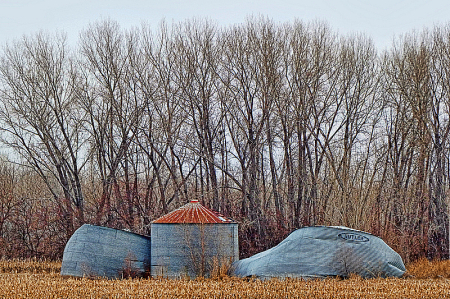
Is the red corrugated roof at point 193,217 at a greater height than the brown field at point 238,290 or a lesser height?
greater

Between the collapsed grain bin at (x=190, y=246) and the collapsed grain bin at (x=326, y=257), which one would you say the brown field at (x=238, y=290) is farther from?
the collapsed grain bin at (x=190, y=246)

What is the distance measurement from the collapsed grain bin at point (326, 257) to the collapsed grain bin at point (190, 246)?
4.85ft

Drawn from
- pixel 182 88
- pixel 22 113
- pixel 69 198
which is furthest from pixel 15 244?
pixel 182 88

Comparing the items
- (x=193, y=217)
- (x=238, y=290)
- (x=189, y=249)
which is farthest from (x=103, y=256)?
(x=238, y=290)

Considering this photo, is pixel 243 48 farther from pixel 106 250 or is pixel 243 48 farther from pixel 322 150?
pixel 106 250

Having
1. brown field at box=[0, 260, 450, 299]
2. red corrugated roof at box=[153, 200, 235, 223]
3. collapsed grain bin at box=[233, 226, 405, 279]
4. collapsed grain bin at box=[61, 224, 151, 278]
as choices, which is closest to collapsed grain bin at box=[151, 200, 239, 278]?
red corrugated roof at box=[153, 200, 235, 223]

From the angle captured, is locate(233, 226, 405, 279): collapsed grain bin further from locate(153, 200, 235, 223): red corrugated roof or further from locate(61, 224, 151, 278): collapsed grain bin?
locate(61, 224, 151, 278): collapsed grain bin

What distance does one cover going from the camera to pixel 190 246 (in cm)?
1952

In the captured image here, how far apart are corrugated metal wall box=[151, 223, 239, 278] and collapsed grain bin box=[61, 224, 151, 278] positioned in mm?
702

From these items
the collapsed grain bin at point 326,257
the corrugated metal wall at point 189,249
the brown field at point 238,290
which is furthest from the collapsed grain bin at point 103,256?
the collapsed grain bin at point 326,257

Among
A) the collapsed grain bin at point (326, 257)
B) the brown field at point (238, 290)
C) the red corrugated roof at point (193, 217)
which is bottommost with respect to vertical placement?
the brown field at point (238, 290)

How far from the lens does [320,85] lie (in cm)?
3309

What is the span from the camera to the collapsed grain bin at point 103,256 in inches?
764

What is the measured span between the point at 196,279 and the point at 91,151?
1864 centimetres
